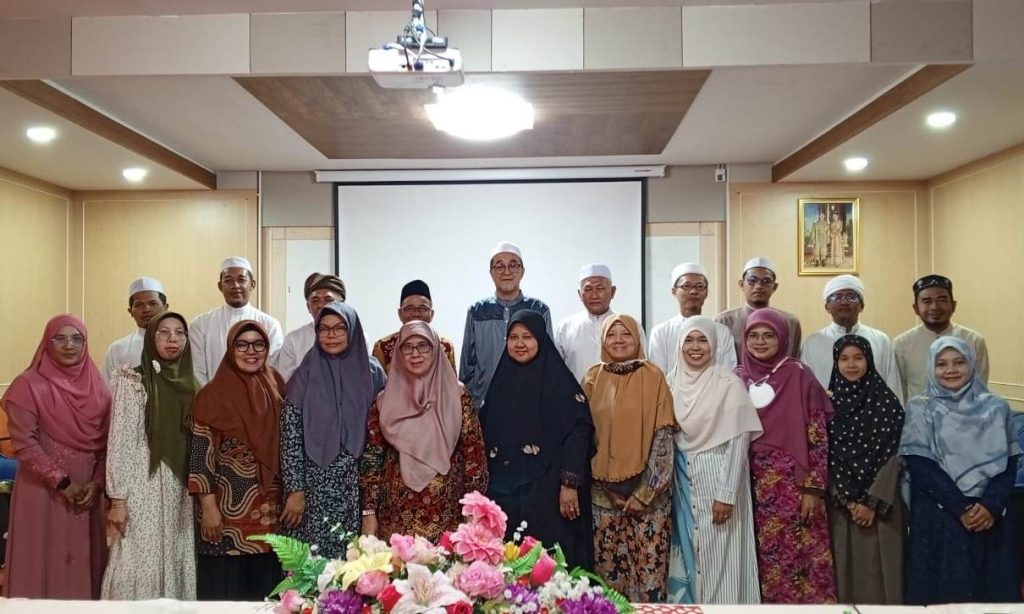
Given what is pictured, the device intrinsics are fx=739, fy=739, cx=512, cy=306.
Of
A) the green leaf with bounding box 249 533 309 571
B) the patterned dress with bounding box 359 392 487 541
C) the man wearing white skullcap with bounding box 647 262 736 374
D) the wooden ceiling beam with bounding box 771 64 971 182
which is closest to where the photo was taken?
the green leaf with bounding box 249 533 309 571

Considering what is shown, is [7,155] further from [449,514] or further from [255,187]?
[449,514]

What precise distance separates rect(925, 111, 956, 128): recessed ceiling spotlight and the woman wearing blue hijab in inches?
62.3

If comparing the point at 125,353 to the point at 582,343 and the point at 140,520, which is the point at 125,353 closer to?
the point at 140,520

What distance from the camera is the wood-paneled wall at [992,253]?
4551 mm

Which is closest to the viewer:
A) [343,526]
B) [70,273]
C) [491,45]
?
[343,526]

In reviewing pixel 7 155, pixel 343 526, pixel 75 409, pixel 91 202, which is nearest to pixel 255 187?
pixel 91 202

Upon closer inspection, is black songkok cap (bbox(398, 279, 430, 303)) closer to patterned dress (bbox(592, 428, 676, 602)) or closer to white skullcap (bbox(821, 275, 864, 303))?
patterned dress (bbox(592, 428, 676, 602))

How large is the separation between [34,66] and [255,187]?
2.70 m

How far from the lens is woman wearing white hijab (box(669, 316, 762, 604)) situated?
2773 millimetres

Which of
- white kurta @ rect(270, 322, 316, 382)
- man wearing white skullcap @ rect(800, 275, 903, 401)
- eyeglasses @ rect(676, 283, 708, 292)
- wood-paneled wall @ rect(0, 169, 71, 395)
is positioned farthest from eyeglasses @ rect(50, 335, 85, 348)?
man wearing white skullcap @ rect(800, 275, 903, 401)

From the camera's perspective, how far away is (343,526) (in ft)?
8.65

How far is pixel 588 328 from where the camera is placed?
3709 millimetres

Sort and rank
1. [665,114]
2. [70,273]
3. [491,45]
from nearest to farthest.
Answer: [491,45] → [665,114] → [70,273]

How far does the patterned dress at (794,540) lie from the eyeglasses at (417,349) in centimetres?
139
